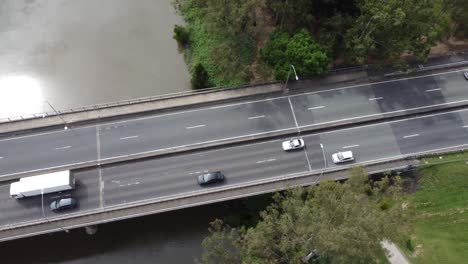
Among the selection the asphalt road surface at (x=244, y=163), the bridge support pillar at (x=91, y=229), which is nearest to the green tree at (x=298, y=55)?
the asphalt road surface at (x=244, y=163)

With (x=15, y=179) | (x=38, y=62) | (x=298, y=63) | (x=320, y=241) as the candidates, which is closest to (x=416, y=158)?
(x=298, y=63)

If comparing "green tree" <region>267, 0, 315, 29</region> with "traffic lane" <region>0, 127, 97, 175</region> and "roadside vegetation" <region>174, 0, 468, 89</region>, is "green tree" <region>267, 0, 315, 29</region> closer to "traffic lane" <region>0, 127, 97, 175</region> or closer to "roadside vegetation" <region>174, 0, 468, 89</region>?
"roadside vegetation" <region>174, 0, 468, 89</region>

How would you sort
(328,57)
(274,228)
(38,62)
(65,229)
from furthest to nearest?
(38,62) < (328,57) < (65,229) < (274,228)

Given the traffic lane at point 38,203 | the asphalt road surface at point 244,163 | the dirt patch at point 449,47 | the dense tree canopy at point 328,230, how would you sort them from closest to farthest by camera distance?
the dense tree canopy at point 328,230, the traffic lane at point 38,203, the asphalt road surface at point 244,163, the dirt patch at point 449,47

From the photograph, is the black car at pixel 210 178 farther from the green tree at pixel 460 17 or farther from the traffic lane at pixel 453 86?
the green tree at pixel 460 17

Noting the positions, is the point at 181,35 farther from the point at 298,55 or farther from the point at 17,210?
the point at 17,210

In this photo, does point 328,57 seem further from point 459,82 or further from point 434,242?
point 434,242

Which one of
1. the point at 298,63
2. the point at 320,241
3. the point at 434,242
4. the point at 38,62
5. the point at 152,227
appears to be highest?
the point at 38,62
